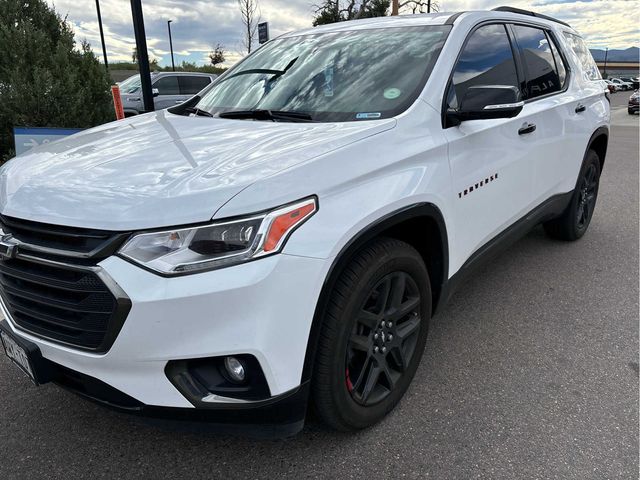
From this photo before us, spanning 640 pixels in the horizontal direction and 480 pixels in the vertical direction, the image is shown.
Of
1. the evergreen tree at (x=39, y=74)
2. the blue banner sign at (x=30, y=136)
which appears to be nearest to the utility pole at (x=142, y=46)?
the evergreen tree at (x=39, y=74)

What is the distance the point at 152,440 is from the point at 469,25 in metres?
2.74

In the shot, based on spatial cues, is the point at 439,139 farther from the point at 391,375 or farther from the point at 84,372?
the point at 84,372

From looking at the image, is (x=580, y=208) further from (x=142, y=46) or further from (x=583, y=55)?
(x=142, y=46)

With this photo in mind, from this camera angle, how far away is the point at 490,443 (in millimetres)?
2234

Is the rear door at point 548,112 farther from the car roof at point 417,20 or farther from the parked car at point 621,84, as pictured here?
the parked car at point 621,84

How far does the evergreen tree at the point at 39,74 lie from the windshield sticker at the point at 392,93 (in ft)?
15.3

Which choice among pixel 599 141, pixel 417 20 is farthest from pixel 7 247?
pixel 599 141


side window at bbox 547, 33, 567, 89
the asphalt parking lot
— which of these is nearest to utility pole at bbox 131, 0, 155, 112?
the asphalt parking lot

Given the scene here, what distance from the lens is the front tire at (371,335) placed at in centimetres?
194

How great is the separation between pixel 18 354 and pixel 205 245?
0.95 metres

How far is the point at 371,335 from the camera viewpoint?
2.19m

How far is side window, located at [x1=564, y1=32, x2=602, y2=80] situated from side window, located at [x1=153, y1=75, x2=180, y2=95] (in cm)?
1110

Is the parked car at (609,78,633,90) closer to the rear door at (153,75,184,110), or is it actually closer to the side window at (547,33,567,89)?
the rear door at (153,75,184,110)

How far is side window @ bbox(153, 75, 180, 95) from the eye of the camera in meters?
13.4
